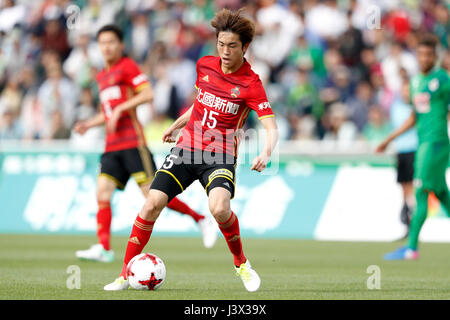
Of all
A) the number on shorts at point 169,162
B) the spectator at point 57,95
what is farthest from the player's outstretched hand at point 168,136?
the spectator at point 57,95

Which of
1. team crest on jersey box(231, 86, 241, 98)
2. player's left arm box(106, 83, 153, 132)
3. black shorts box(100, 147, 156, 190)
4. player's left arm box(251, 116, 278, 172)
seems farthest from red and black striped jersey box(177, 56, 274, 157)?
black shorts box(100, 147, 156, 190)

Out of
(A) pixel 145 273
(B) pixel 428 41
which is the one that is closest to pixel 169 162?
(A) pixel 145 273

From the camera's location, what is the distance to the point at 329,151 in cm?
1516

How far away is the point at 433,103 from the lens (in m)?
11.2

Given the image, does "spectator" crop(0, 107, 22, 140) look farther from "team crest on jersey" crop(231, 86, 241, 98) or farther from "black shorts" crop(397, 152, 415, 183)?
"team crest on jersey" crop(231, 86, 241, 98)

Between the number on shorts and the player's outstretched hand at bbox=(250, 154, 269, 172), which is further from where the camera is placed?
the number on shorts

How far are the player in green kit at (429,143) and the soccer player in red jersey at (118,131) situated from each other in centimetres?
346

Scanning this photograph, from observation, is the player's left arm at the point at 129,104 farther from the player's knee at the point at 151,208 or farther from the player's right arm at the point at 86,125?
the player's knee at the point at 151,208

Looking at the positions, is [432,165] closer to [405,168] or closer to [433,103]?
[433,103]

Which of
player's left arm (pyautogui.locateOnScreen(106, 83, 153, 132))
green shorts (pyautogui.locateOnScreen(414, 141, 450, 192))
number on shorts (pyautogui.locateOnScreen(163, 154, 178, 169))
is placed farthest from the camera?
green shorts (pyautogui.locateOnScreen(414, 141, 450, 192))

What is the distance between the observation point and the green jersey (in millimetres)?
11117

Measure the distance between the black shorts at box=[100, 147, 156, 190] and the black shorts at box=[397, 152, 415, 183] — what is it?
510cm

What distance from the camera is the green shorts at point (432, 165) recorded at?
36.2 feet

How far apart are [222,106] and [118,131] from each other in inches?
125
